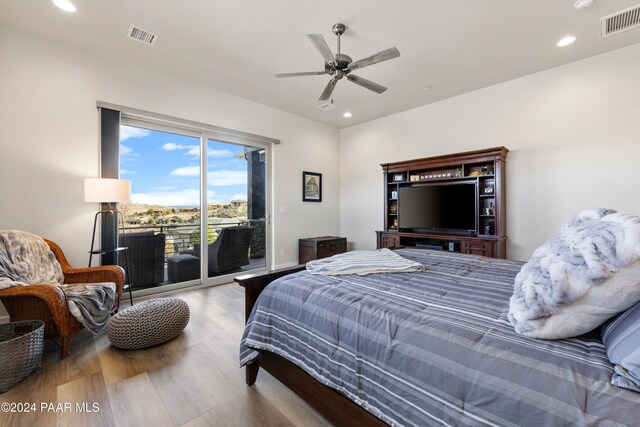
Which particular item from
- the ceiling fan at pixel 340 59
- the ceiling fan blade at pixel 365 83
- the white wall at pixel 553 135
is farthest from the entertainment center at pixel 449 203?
the ceiling fan at pixel 340 59

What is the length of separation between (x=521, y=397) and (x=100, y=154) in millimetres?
4299

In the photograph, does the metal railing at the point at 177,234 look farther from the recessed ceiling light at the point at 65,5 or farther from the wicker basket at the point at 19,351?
the recessed ceiling light at the point at 65,5

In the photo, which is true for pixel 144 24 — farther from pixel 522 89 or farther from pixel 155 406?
pixel 522 89

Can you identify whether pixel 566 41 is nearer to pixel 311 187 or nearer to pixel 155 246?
pixel 311 187

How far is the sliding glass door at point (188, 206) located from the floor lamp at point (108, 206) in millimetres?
209

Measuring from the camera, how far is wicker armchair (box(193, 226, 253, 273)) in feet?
14.0

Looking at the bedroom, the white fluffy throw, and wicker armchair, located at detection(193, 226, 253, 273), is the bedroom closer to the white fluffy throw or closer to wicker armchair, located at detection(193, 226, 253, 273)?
wicker armchair, located at detection(193, 226, 253, 273)

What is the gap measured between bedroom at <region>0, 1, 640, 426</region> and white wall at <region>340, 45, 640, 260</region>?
0.04ft

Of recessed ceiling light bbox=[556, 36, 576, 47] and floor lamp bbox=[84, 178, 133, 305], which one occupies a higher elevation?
recessed ceiling light bbox=[556, 36, 576, 47]

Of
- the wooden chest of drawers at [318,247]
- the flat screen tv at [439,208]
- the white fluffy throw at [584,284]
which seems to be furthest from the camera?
the wooden chest of drawers at [318,247]

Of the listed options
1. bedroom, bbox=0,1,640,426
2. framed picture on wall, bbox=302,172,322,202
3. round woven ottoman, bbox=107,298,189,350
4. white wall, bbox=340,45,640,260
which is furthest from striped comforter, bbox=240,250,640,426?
framed picture on wall, bbox=302,172,322,202

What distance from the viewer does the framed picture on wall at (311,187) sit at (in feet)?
18.1

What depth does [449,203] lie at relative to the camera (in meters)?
4.30

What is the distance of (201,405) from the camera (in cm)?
169
